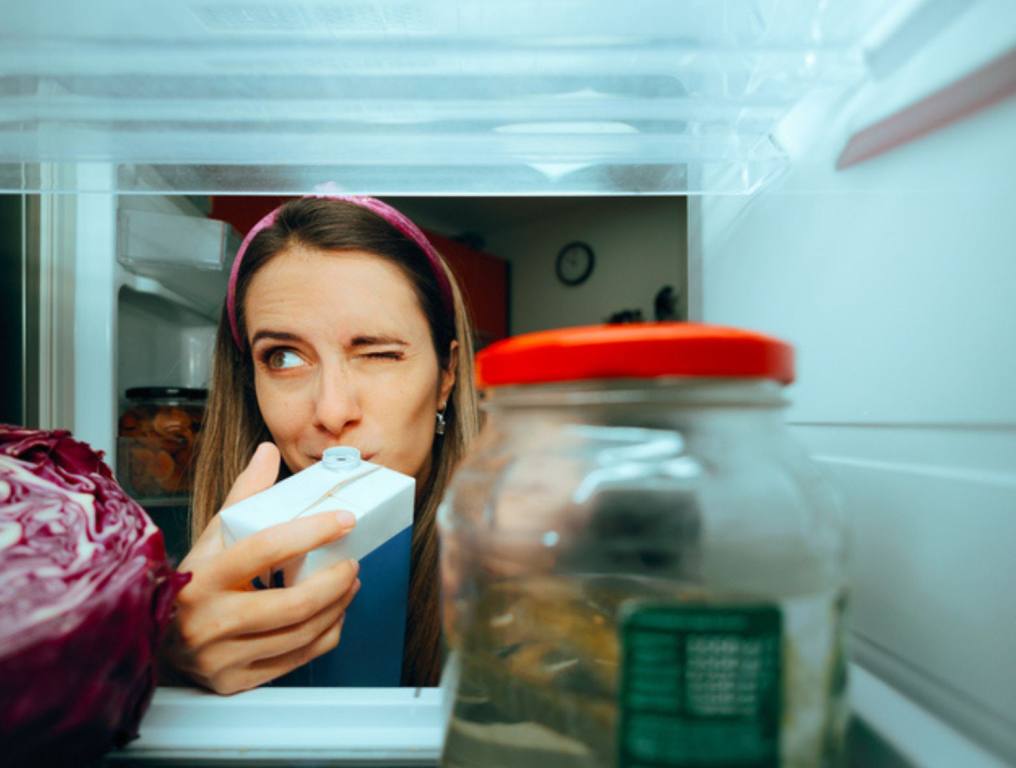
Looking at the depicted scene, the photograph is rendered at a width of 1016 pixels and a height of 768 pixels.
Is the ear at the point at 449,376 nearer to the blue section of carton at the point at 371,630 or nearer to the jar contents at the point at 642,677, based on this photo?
the blue section of carton at the point at 371,630

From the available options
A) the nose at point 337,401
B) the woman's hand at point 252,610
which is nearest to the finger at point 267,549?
the woman's hand at point 252,610

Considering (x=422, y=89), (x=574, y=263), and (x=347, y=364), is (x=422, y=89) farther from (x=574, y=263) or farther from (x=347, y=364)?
(x=574, y=263)

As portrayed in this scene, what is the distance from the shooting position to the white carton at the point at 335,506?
47 cm

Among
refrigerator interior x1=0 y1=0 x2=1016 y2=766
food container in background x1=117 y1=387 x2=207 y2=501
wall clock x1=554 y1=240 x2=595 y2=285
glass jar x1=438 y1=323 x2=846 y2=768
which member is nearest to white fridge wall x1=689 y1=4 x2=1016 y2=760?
refrigerator interior x1=0 y1=0 x2=1016 y2=766

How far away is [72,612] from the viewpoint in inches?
11.8

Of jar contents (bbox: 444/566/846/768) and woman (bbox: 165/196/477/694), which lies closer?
jar contents (bbox: 444/566/846/768)

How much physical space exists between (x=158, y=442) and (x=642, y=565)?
0.96m

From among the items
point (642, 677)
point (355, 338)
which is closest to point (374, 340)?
point (355, 338)

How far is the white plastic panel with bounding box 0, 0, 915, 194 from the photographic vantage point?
1.43ft

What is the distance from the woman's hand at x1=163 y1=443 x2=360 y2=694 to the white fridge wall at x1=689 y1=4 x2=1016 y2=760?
1.41ft

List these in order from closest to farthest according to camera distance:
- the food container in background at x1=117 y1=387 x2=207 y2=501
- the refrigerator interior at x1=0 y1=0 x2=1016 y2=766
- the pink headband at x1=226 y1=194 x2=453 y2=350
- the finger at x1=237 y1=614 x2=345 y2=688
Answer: the refrigerator interior at x1=0 y1=0 x2=1016 y2=766, the finger at x1=237 y1=614 x2=345 y2=688, the pink headband at x1=226 y1=194 x2=453 y2=350, the food container in background at x1=117 y1=387 x2=207 y2=501

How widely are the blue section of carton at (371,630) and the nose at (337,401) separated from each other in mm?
217

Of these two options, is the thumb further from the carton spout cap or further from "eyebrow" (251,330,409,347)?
"eyebrow" (251,330,409,347)

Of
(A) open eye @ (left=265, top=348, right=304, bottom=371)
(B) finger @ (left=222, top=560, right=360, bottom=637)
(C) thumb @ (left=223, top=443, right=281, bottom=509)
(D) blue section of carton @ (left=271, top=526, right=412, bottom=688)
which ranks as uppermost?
(A) open eye @ (left=265, top=348, right=304, bottom=371)
